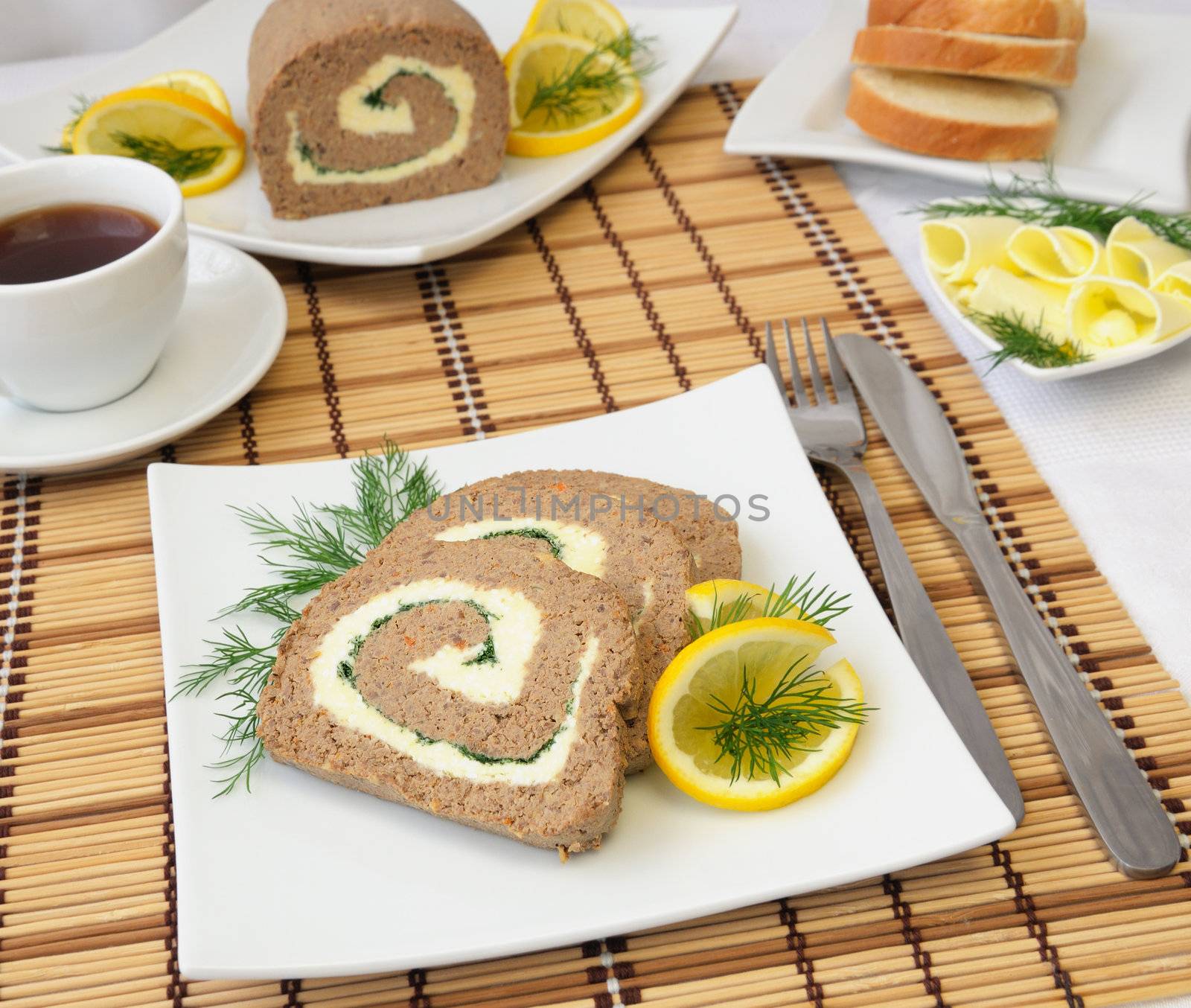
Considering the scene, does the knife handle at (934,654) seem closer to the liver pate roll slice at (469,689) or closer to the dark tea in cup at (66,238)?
the liver pate roll slice at (469,689)

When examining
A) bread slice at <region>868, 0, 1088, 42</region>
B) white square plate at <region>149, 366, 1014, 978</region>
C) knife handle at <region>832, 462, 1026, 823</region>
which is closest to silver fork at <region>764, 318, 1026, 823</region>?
knife handle at <region>832, 462, 1026, 823</region>

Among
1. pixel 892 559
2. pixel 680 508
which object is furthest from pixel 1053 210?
pixel 680 508

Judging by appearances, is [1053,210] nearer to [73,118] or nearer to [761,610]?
[761,610]

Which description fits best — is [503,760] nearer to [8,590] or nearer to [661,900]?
[661,900]

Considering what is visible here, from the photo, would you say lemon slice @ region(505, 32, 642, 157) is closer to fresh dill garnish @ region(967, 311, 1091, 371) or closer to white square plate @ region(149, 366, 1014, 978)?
fresh dill garnish @ region(967, 311, 1091, 371)

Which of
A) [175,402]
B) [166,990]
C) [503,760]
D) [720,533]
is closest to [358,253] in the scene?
[175,402]
